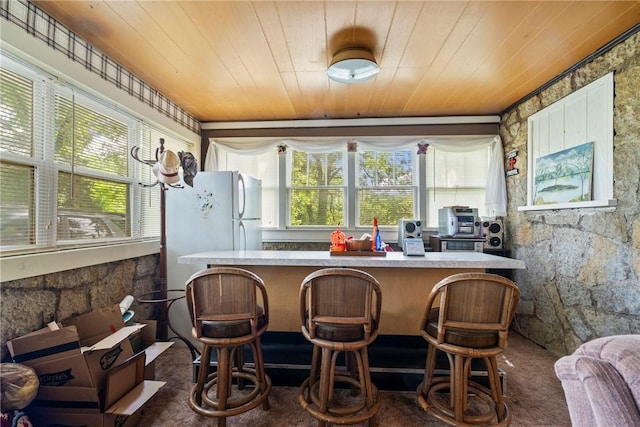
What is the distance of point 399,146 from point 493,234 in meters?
1.65

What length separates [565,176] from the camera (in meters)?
2.61

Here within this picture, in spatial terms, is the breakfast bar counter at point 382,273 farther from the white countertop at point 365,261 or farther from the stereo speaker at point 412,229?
the stereo speaker at point 412,229

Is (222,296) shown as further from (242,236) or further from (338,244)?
(242,236)

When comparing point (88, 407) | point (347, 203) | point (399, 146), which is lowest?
point (88, 407)

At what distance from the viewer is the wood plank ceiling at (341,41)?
177 cm

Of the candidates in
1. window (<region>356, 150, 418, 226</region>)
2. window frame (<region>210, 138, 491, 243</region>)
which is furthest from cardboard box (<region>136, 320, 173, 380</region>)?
window (<region>356, 150, 418, 226</region>)

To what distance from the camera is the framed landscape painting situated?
238cm

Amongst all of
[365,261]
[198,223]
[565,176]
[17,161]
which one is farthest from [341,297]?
[565,176]

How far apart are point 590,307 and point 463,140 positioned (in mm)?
2328

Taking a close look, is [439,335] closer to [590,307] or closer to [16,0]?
[590,307]

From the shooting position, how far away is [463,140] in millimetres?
3801

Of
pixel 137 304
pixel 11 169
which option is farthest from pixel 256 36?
pixel 137 304

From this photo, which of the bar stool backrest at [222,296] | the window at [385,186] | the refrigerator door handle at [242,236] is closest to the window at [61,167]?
the refrigerator door handle at [242,236]

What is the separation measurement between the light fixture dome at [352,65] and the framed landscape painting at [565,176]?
1.96 meters
